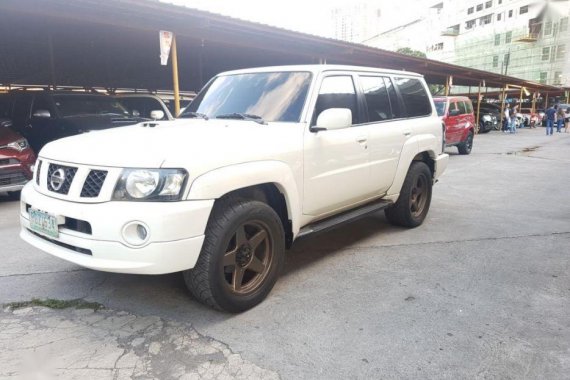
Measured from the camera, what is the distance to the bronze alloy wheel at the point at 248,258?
3146 mm

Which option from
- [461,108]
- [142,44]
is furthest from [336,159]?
[461,108]

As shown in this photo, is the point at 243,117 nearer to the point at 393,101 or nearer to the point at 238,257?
the point at 238,257

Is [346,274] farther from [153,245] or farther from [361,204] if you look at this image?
A: [153,245]

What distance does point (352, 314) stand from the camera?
10.6ft

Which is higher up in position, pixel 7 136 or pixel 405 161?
pixel 7 136

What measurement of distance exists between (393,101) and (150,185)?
124 inches

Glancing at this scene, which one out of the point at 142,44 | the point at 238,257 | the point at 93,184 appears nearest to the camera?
the point at 93,184

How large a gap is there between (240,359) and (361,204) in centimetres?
241

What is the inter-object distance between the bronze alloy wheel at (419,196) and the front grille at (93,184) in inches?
147

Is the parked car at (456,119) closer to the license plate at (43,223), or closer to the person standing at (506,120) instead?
the license plate at (43,223)

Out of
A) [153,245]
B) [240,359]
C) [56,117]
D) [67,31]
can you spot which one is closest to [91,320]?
[153,245]

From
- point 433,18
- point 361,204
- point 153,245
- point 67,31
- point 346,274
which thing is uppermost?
point 433,18

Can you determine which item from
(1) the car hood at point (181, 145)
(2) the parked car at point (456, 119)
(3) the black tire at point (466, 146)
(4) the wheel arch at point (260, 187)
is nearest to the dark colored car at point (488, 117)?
(2) the parked car at point (456, 119)

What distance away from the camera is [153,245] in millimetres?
2645
